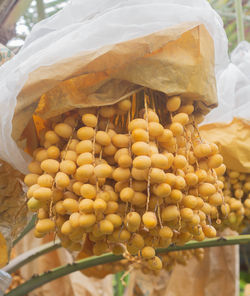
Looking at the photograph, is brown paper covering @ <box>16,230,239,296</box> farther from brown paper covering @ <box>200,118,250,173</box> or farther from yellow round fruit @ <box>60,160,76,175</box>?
yellow round fruit @ <box>60,160,76,175</box>

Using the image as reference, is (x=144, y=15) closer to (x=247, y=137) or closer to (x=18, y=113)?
(x=18, y=113)

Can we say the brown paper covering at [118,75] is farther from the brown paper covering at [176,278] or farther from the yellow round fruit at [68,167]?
the brown paper covering at [176,278]

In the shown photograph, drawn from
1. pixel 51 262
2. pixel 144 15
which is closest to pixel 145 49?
pixel 144 15

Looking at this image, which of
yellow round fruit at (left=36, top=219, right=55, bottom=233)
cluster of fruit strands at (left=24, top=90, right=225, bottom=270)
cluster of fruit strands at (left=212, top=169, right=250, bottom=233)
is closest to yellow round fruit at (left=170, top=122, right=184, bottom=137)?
cluster of fruit strands at (left=24, top=90, right=225, bottom=270)

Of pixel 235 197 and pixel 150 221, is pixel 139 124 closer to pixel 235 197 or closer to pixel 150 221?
pixel 150 221

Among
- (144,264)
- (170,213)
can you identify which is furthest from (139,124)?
(144,264)

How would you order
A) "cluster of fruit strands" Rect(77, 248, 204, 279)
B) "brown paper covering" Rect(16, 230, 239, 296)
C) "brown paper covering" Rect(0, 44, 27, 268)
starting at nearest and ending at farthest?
1. "brown paper covering" Rect(0, 44, 27, 268)
2. "cluster of fruit strands" Rect(77, 248, 204, 279)
3. "brown paper covering" Rect(16, 230, 239, 296)
